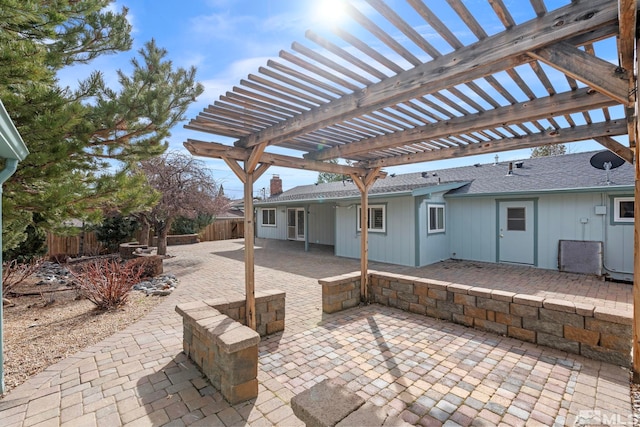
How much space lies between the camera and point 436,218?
10094 mm

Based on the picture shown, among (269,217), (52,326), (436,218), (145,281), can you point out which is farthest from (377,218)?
(269,217)

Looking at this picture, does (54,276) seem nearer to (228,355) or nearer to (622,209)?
(228,355)

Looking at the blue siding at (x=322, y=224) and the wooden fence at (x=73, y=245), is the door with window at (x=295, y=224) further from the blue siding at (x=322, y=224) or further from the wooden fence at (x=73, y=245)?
the wooden fence at (x=73, y=245)

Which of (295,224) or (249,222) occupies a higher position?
(249,222)

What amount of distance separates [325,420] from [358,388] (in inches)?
53.1

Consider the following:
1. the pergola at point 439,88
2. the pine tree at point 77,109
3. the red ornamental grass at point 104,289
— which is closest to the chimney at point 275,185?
the pine tree at point 77,109

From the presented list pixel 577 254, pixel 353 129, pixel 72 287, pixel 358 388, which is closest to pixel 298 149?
pixel 353 129

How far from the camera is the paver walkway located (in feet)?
8.15

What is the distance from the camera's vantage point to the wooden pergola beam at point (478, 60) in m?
1.68

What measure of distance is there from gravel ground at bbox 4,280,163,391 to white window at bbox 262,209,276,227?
38.6ft

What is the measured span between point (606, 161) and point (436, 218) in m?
4.73

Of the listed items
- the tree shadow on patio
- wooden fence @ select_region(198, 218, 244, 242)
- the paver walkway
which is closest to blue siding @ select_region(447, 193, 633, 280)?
the paver walkway

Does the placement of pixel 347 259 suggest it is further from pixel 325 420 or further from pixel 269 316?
pixel 325 420

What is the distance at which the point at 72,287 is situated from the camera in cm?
680
